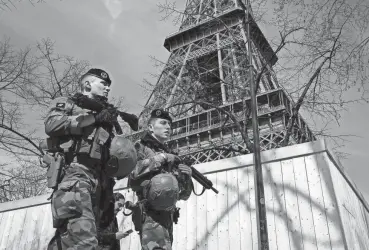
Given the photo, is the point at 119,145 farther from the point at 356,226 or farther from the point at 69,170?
the point at 356,226

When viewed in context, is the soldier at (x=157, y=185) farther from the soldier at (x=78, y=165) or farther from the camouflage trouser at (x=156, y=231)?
the soldier at (x=78, y=165)

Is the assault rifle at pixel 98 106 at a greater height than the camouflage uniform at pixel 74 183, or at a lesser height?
greater

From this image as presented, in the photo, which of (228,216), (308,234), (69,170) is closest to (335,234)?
(308,234)

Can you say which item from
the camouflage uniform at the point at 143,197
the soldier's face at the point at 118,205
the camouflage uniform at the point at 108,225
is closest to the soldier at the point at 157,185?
the camouflage uniform at the point at 143,197

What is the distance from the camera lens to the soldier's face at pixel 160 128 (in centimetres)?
341

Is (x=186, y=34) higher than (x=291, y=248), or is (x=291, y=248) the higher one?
(x=186, y=34)

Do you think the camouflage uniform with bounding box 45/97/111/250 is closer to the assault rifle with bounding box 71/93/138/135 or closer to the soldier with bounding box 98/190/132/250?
the assault rifle with bounding box 71/93/138/135

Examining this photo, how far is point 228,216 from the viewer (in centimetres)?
467

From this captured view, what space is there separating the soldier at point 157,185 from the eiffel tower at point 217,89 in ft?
8.58

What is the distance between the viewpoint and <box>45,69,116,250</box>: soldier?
218 centimetres

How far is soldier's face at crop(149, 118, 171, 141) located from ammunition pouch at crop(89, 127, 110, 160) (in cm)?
94

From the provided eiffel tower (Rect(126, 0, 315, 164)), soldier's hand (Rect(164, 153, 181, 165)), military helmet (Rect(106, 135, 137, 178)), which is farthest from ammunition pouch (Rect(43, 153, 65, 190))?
eiffel tower (Rect(126, 0, 315, 164))

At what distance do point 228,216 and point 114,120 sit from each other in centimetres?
274

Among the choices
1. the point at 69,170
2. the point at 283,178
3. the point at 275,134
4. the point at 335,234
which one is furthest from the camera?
the point at 275,134
